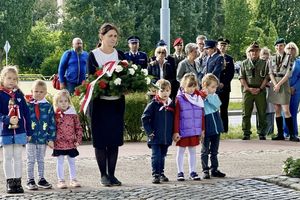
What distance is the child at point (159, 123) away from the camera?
403 inches

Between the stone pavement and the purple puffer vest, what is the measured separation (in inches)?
25.1

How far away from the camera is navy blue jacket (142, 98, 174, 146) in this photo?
10.2 m

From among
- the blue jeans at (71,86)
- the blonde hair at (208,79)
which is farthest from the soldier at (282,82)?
the blonde hair at (208,79)

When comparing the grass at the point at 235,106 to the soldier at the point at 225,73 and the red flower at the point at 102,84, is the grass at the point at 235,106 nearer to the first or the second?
the soldier at the point at 225,73

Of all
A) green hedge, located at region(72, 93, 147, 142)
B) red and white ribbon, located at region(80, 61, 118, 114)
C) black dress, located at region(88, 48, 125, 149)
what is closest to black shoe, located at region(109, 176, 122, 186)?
black dress, located at region(88, 48, 125, 149)

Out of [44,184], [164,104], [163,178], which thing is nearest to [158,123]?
[164,104]

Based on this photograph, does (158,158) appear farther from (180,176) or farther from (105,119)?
(105,119)

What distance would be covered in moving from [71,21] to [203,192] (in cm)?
4862

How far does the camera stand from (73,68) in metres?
15.9

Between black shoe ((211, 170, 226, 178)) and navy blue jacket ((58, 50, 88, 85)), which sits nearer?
black shoe ((211, 170, 226, 178))

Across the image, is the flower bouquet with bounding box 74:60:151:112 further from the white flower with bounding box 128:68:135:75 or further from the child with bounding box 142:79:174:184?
the child with bounding box 142:79:174:184

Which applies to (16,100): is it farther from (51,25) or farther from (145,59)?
(51,25)

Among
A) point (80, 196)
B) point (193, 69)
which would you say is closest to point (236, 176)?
point (80, 196)

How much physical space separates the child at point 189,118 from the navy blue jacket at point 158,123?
0.13 m
